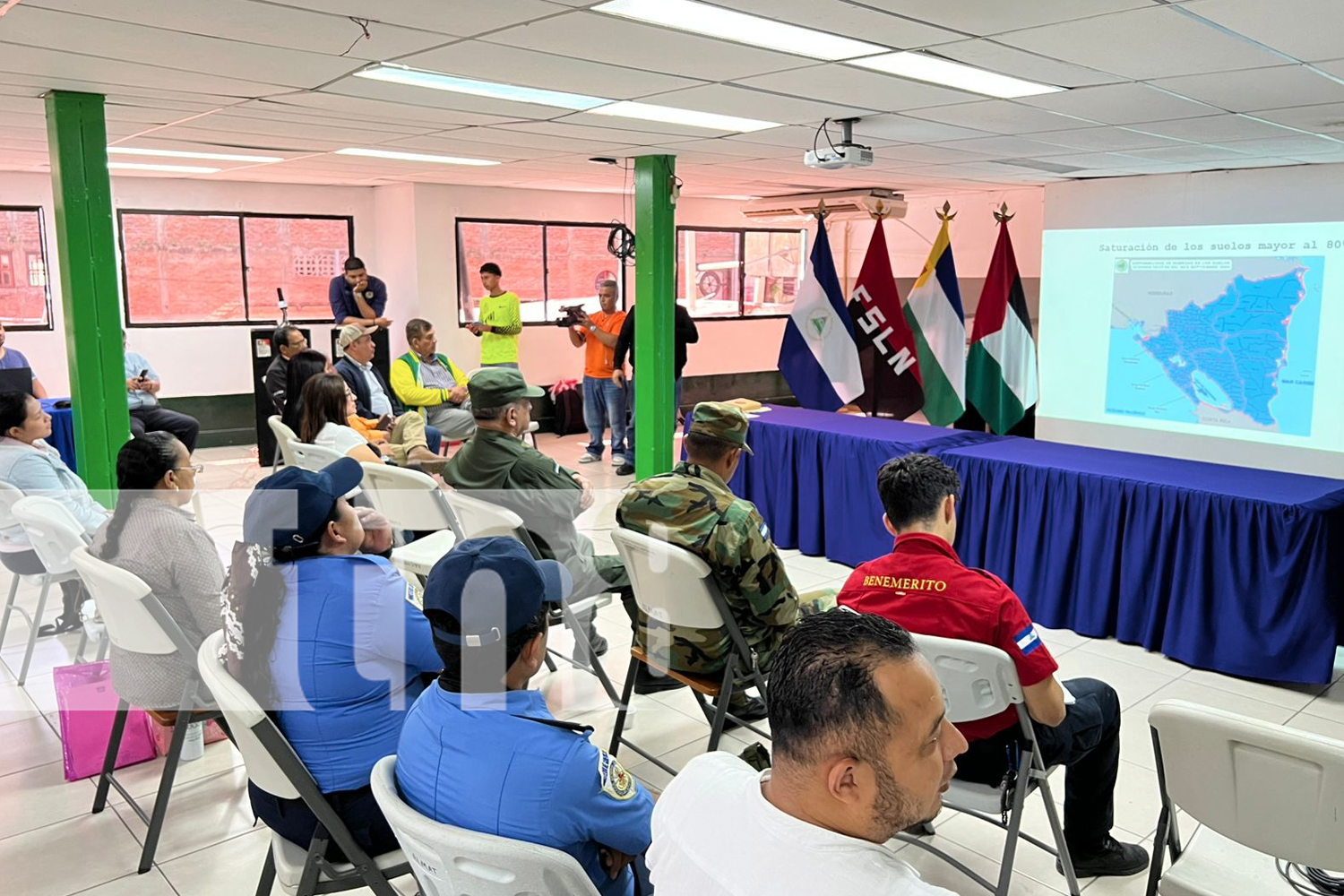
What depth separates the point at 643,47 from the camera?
3131 millimetres

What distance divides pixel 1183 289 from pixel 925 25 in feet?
14.1

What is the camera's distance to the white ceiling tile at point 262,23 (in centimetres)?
265

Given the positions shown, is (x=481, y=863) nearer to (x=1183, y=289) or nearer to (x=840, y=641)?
(x=840, y=641)

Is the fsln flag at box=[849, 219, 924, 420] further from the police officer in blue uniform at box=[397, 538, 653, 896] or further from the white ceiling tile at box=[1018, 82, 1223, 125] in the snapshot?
the police officer in blue uniform at box=[397, 538, 653, 896]

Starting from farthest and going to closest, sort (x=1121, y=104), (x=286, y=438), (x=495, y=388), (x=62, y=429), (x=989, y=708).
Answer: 1. (x=62, y=429)
2. (x=286, y=438)
3. (x=1121, y=104)
4. (x=495, y=388)
5. (x=989, y=708)

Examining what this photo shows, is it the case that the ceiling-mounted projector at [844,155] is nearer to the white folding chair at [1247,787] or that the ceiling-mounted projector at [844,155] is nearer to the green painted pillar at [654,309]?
the green painted pillar at [654,309]

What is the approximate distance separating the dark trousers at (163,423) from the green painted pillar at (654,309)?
10.2 feet

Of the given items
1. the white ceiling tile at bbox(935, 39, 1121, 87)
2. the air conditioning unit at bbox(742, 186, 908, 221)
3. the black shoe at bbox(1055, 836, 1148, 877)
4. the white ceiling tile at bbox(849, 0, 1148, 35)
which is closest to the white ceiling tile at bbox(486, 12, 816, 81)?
the white ceiling tile at bbox(935, 39, 1121, 87)

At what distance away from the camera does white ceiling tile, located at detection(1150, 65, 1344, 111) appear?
11.4ft

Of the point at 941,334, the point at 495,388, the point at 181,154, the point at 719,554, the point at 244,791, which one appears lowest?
the point at 244,791

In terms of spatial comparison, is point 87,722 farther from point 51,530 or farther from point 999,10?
point 999,10

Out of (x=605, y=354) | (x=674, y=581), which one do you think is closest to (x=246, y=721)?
(x=674, y=581)

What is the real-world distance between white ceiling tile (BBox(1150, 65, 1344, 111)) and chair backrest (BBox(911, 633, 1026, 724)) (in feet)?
8.50

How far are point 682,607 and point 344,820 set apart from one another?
1070 mm
